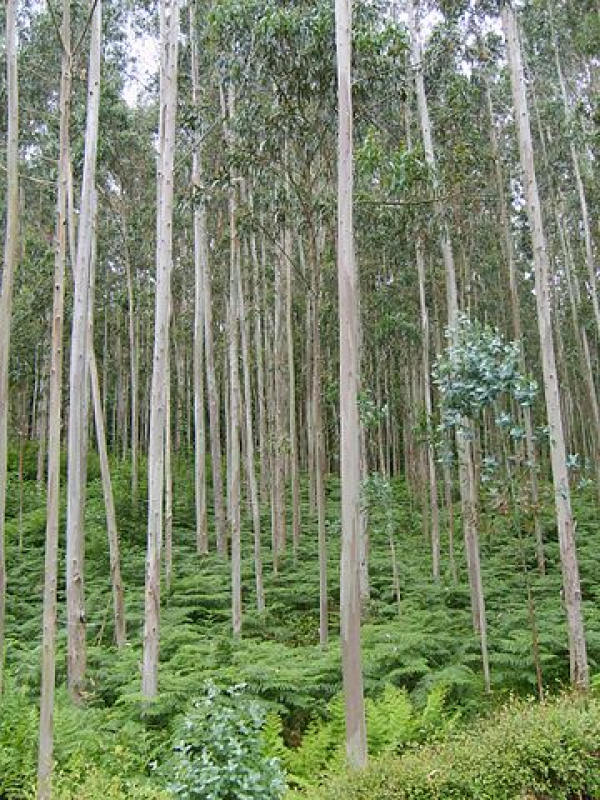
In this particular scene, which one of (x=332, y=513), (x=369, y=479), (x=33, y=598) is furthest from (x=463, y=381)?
(x=332, y=513)

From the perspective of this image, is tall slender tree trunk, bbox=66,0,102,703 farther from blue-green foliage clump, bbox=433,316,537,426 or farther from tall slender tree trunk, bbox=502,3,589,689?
tall slender tree trunk, bbox=502,3,589,689

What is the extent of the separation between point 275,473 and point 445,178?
6240mm

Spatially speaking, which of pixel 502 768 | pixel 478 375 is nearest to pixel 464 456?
pixel 478 375

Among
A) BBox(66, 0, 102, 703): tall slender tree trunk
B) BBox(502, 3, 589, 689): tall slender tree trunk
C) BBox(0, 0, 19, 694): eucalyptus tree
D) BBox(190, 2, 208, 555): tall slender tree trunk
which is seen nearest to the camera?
BBox(0, 0, 19, 694): eucalyptus tree

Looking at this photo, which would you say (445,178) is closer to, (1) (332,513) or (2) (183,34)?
(2) (183,34)

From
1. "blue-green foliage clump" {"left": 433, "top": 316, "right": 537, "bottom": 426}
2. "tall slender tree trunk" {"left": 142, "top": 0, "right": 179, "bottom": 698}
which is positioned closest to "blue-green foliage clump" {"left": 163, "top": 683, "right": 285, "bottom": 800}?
"tall slender tree trunk" {"left": 142, "top": 0, "right": 179, "bottom": 698}

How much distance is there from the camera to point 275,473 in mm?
13938

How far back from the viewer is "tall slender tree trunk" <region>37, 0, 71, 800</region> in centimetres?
445

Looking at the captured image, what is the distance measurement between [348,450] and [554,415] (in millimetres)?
3022

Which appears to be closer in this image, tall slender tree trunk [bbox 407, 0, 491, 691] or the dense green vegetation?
the dense green vegetation

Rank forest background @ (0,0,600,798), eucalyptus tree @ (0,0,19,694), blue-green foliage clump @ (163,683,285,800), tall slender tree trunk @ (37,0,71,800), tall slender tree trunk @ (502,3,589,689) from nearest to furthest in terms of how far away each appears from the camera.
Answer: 1. blue-green foliage clump @ (163,683,285,800)
2. tall slender tree trunk @ (37,0,71,800)
3. eucalyptus tree @ (0,0,19,694)
4. forest background @ (0,0,600,798)
5. tall slender tree trunk @ (502,3,589,689)

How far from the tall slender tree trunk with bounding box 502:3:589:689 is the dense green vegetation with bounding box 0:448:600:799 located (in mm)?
517

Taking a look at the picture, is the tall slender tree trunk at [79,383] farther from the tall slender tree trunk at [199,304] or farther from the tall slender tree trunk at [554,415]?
the tall slender tree trunk at [199,304]

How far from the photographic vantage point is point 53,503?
468 cm
